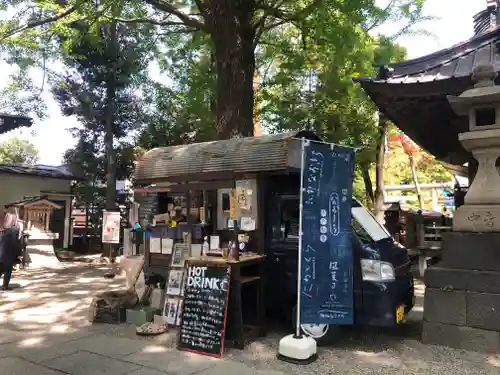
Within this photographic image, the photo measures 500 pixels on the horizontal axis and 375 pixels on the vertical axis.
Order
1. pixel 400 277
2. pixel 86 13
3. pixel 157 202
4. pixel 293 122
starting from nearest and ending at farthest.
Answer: pixel 400 277 → pixel 157 202 → pixel 86 13 → pixel 293 122

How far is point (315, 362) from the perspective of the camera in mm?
5262

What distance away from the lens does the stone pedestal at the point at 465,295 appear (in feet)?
18.2

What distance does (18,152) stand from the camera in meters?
48.2

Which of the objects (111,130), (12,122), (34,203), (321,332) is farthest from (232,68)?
(111,130)

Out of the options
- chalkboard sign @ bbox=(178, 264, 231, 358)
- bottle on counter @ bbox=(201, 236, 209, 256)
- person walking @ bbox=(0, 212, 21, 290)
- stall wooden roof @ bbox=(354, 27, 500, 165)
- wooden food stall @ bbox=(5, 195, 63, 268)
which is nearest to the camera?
chalkboard sign @ bbox=(178, 264, 231, 358)

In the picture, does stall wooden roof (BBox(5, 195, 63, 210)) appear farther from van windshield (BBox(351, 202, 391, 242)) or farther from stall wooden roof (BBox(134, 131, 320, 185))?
van windshield (BBox(351, 202, 391, 242))

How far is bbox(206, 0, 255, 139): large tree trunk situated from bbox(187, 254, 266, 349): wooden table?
375 centimetres

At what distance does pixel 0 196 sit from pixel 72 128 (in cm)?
475

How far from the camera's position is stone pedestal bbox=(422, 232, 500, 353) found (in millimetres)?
5535

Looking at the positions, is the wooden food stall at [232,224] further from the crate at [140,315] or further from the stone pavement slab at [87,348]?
the stone pavement slab at [87,348]

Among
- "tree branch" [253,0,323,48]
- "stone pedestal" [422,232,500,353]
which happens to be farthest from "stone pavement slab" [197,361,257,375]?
"tree branch" [253,0,323,48]

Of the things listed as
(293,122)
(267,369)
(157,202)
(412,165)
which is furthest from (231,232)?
(412,165)

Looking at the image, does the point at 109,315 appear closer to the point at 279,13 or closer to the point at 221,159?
the point at 221,159

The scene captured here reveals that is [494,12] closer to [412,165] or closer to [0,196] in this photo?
[412,165]
